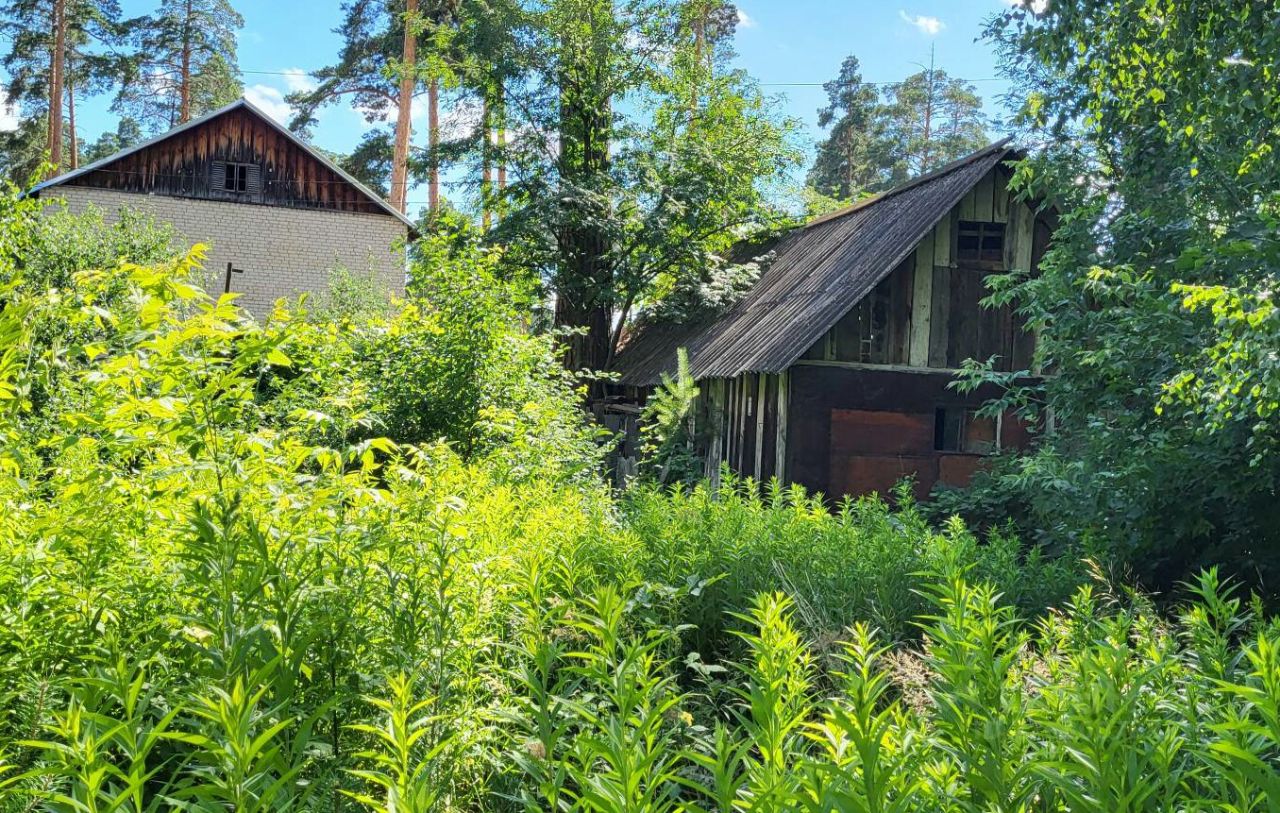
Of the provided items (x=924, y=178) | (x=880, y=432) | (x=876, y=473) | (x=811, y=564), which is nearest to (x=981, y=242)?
(x=924, y=178)

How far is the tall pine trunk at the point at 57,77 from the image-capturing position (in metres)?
28.7

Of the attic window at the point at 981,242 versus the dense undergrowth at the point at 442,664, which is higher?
the attic window at the point at 981,242

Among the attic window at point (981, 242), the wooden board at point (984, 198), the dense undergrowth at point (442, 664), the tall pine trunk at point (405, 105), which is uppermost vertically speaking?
the tall pine trunk at point (405, 105)

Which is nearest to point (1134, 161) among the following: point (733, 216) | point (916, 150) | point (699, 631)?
point (699, 631)

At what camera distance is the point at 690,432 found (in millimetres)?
15203

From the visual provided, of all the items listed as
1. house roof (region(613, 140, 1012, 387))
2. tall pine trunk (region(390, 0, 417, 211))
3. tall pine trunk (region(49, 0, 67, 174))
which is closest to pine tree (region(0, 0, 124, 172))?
tall pine trunk (region(49, 0, 67, 174))

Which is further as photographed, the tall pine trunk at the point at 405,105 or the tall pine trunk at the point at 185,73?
the tall pine trunk at the point at 185,73

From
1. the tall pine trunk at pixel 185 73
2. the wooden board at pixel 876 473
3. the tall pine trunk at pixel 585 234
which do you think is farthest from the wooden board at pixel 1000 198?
the tall pine trunk at pixel 185 73

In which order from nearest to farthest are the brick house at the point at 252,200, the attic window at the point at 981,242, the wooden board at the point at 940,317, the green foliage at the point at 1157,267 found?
1. the green foliage at the point at 1157,267
2. the wooden board at the point at 940,317
3. the attic window at the point at 981,242
4. the brick house at the point at 252,200

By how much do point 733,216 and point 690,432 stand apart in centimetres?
708

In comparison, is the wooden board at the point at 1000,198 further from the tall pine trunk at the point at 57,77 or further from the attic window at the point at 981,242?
the tall pine trunk at the point at 57,77

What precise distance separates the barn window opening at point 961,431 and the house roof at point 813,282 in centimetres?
231

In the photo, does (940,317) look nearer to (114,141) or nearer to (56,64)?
(56,64)

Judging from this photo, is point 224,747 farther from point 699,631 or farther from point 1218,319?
point 1218,319
